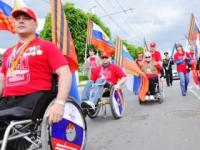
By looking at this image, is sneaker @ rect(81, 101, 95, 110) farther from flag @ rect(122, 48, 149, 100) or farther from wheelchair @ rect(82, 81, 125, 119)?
flag @ rect(122, 48, 149, 100)

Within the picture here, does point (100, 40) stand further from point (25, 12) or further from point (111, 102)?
point (25, 12)

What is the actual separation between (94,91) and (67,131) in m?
5.11

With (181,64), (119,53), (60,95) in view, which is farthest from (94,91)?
(181,64)

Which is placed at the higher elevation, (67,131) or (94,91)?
(94,91)

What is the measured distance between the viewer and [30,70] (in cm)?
425

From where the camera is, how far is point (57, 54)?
4.29 m

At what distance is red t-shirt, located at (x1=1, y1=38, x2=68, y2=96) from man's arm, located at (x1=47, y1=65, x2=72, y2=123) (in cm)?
9

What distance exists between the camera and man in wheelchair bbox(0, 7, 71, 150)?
4180mm

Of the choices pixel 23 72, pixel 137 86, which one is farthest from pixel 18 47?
pixel 137 86

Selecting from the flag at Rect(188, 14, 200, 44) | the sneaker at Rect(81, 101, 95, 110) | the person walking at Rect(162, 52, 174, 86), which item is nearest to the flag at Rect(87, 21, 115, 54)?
the flag at Rect(188, 14, 200, 44)

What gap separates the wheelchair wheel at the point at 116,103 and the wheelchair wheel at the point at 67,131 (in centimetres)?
472

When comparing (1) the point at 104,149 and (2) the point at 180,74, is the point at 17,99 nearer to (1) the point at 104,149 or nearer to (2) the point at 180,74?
(1) the point at 104,149

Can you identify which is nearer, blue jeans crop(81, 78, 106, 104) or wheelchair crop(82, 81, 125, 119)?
blue jeans crop(81, 78, 106, 104)

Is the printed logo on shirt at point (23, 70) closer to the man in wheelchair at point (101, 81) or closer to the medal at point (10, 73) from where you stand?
the medal at point (10, 73)
